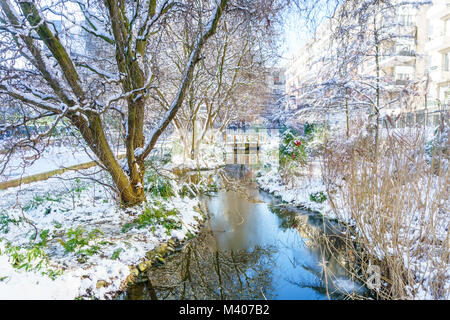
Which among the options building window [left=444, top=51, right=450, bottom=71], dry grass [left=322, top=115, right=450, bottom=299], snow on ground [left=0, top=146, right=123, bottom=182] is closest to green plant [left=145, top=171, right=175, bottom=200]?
snow on ground [left=0, top=146, right=123, bottom=182]

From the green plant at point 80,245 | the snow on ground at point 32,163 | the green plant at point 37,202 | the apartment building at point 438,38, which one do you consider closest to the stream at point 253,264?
the green plant at point 80,245

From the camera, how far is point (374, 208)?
2824mm

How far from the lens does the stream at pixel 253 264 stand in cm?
333

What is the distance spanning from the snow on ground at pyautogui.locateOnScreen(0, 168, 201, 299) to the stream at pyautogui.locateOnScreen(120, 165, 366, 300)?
1.30ft

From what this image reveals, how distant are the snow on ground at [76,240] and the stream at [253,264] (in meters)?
0.40

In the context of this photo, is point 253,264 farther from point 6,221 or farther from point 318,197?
point 6,221

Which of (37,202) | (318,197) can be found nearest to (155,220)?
(37,202)

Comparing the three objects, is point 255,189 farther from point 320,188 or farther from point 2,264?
point 2,264

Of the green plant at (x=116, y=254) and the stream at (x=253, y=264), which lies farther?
the green plant at (x=116, y=254)

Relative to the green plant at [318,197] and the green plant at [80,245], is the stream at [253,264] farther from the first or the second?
the green plant at [80,245]

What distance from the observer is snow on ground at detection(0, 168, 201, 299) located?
2531 millimetres

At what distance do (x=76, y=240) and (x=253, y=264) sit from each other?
2.69 metres

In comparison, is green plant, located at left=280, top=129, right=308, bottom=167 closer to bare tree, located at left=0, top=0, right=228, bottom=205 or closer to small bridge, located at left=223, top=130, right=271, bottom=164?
bare tree, located at left=0, top=0, right=228, bottom=205
